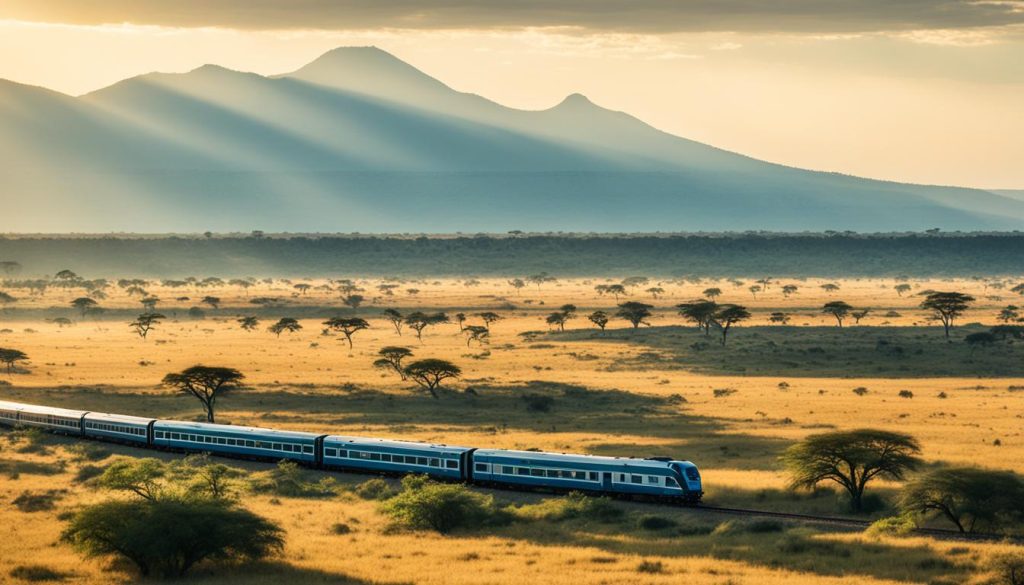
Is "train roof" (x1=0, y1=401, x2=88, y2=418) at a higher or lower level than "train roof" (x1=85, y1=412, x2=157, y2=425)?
higher

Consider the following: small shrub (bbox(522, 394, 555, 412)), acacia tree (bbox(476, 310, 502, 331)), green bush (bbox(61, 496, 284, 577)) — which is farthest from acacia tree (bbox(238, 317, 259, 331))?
green bush (bbox(61, 496, 284, 577))

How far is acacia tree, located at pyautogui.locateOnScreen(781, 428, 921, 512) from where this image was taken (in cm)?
5197

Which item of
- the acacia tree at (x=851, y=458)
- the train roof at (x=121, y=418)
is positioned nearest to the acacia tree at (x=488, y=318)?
the train roof at (x=121, y=418)

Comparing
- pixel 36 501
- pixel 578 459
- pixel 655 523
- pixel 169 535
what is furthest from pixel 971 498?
pixel 36 501

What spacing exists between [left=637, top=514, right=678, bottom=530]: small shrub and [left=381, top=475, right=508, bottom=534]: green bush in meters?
5.35

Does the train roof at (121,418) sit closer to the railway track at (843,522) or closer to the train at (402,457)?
the train at (402,457)

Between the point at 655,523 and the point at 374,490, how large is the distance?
14.2m

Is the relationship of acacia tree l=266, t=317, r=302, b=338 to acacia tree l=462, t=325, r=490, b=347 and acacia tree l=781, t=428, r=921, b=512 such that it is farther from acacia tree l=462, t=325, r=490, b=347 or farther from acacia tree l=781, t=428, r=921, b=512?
acacia tree l=781, t=428, r=921, b=512

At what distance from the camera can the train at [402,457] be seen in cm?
5166

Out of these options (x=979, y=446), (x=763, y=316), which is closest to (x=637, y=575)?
(x=979, y=446)

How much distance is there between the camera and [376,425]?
77.1 metres

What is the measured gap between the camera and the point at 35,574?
41.4 metres

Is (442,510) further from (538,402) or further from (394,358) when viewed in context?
(394,358)

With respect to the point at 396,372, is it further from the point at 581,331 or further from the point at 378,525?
the point at 378,525
